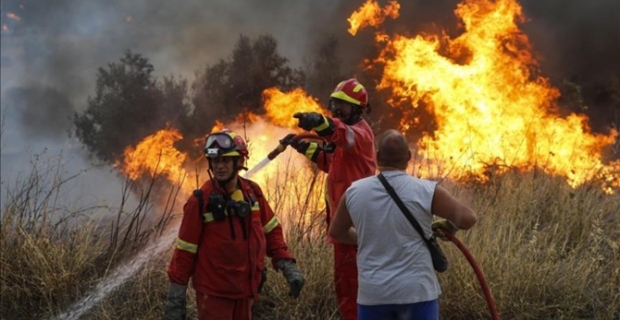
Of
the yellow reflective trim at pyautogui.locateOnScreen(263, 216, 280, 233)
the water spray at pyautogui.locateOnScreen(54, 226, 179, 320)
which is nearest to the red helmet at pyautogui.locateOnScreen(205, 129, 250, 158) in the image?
the yellow reflective trim at pyautogui.locateOnScreen(263, 216, 280, 233)

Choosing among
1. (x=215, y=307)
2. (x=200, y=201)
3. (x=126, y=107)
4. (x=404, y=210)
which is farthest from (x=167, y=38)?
(x=404, y=210)

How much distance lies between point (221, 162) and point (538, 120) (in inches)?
313

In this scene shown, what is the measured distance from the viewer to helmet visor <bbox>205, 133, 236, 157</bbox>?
3879 millimetres

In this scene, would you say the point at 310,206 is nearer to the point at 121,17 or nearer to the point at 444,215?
the point at 444,215

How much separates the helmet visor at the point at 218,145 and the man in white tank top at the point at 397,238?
2.80ft

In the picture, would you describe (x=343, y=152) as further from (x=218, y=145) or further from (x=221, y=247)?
(x=221, y=247)

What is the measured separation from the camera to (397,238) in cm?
337

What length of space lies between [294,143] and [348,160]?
438mm

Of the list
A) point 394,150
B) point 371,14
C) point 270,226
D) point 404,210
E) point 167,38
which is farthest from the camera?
point 167,38

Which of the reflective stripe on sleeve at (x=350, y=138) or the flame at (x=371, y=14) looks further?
the flame at (x=371, y=14)

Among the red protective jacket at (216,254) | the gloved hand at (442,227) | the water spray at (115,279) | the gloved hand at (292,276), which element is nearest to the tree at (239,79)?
the water spray at (115,279)

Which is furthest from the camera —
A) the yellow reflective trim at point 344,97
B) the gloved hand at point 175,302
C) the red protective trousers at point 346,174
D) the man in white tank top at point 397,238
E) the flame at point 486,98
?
the flame at point 486,98

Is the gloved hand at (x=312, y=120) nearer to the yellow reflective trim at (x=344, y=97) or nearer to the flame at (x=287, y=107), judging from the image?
the yellow reflective trim at (x=344, y=97)

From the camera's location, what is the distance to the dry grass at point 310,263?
5.28 meters
